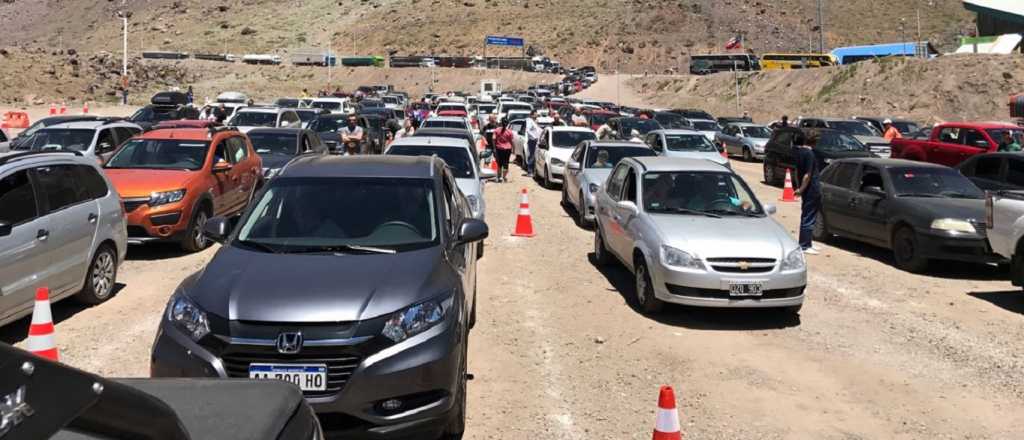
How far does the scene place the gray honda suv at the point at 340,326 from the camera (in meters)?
4.66

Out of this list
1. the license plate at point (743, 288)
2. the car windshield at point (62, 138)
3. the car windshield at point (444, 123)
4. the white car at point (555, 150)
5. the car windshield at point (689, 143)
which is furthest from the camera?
the car windshield at point (444, 123)

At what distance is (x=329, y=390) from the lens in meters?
4.65

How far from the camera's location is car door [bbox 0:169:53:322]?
717 centimetres

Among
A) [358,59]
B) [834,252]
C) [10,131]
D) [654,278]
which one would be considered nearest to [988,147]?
[834,252]

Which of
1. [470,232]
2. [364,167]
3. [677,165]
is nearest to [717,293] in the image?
[677,165]

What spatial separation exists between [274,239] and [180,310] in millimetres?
1056

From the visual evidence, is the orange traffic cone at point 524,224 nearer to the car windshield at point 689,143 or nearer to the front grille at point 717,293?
the front grille at point 717,293

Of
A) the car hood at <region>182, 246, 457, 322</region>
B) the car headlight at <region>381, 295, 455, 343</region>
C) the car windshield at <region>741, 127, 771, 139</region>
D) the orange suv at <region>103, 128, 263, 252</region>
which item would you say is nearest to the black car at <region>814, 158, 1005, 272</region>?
the car hood at <region>182, 246, 457, 322</region>

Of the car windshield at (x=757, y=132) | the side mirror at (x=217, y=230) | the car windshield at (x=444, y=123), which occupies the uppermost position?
the car windshield at (x=444, y=123)

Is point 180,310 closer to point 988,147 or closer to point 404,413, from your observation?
point 404,413

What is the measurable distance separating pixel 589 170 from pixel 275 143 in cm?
672

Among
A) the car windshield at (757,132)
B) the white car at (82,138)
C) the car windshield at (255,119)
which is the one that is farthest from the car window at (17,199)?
the car windshield at (757,132)

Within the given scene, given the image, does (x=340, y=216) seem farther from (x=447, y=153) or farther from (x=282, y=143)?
(x=282, y=143)

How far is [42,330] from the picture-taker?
594 cm
